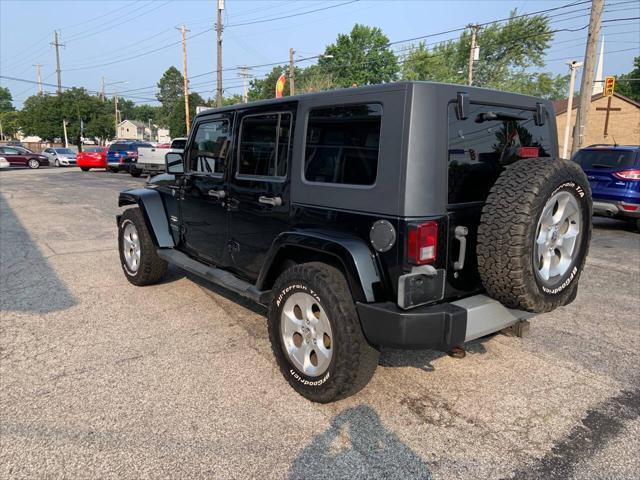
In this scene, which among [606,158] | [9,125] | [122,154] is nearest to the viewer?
[606,158]

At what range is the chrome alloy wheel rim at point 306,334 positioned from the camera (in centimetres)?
293

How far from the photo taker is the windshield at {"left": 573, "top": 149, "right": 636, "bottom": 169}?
906cm

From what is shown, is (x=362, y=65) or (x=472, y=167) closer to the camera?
(x=472, y=167)

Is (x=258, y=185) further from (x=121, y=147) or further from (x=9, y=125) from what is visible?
(x=9, y=125)

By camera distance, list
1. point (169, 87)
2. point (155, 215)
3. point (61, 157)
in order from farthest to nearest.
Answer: point (169, 87) < point (61, 157) < point (155, 215)

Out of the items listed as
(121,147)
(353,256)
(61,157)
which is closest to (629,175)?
(353,256)

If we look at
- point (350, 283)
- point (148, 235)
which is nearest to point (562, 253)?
point (350, 283)

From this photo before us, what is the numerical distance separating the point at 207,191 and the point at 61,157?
34.8 meters

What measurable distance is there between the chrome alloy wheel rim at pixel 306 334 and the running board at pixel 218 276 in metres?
0.37

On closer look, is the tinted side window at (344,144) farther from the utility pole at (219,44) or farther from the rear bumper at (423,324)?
the utility pole at (219,44)

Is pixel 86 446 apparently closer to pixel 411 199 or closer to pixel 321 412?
pixel 321 412

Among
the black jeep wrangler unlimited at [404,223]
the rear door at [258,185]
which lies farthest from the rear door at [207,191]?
the black jeep wrangler unlimited at [404,223]

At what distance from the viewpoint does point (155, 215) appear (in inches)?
201

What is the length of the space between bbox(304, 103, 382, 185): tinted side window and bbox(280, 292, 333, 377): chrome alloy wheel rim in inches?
31.3
